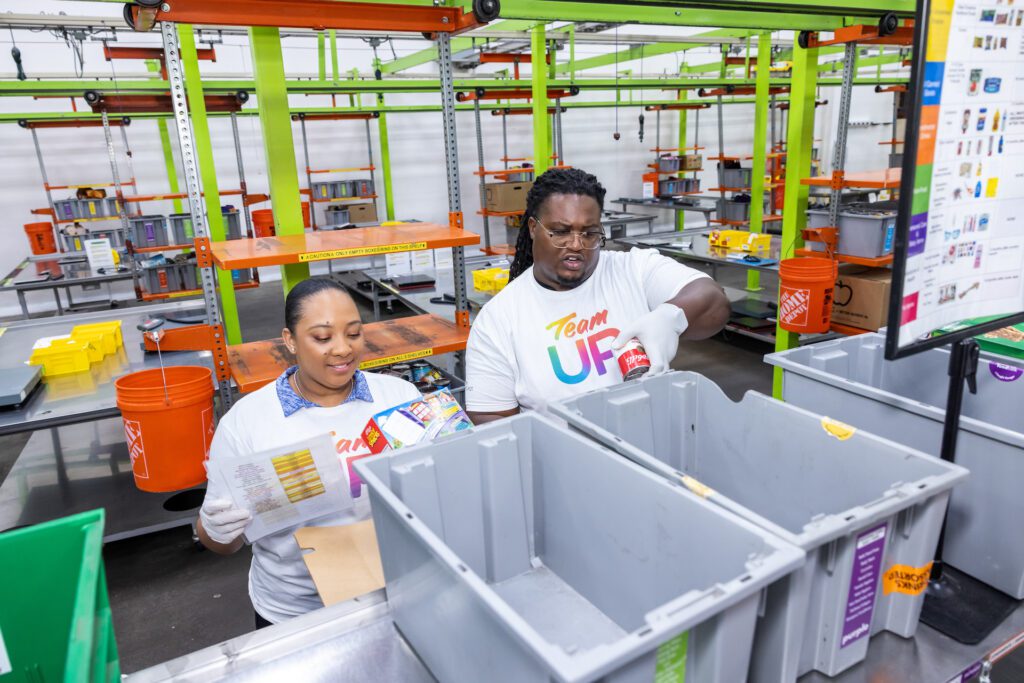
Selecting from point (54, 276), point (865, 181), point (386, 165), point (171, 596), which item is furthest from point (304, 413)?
point (386, 165)

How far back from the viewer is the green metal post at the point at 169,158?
878cm

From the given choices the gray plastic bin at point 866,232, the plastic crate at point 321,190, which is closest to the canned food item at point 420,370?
the gray plastic bin at point 866,232

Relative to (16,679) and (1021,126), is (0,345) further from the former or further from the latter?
(1021,126)

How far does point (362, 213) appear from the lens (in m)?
9.35

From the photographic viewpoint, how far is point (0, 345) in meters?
3.97

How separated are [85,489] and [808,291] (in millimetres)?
4617

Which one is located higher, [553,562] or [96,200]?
[96,200]

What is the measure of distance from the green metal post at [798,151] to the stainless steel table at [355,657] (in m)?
3.77

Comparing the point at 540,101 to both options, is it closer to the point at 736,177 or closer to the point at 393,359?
the point at 393,359

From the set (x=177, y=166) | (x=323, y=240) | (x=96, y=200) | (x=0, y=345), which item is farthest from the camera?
(x=177, y=166)

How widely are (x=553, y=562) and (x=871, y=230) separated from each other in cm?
416

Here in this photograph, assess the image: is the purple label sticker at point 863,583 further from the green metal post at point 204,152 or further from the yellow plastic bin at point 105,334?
the green metal post at point 204,152

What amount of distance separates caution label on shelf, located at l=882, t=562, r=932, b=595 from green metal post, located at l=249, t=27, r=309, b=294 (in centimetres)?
268

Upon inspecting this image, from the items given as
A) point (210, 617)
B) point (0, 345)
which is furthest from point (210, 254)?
point (0, 345)
